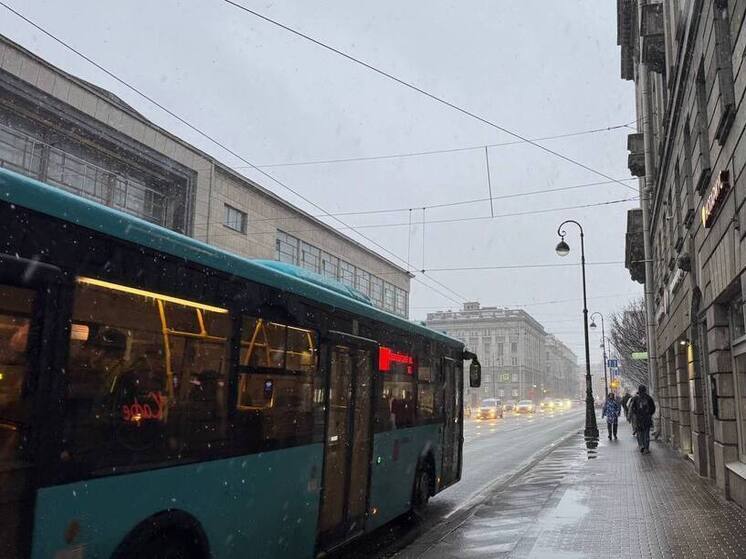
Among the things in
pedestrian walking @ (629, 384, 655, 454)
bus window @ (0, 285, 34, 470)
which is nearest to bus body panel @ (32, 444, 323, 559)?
bus window @ (0, 285, 34, 470)

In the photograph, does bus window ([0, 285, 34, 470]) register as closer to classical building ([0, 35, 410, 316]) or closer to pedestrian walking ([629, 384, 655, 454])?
pedestrian walking ([629, 384, 655, 454])

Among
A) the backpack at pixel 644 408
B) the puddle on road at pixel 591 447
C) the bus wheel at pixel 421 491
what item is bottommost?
the puddle on road at pixel 591 447

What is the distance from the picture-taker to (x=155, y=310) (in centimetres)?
409

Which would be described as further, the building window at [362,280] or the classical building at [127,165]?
the building window at [362,280]

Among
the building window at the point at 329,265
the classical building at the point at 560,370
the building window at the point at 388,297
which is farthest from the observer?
the classical building at the point at 560,370

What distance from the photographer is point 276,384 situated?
5.42 m

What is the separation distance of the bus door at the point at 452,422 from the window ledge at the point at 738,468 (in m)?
4.08

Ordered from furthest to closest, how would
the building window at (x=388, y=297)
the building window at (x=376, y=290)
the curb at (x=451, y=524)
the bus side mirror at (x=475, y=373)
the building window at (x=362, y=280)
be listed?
the building window at (x=388, y=297) → the building window at (x=376, y=290) → the building window at (x=362, y=280) → the bus side mirror at (x=475, y=373) → the curb at (x=451, y=524)

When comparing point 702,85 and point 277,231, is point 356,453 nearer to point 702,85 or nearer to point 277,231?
point 702,85

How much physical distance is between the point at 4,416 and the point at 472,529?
6.35 m

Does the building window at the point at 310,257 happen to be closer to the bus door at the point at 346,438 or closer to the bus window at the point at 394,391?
the bus window at the point at 394,391

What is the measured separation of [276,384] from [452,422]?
590cm

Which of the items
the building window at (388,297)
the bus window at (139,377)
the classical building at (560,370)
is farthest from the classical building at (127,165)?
the classical building at (560,370)

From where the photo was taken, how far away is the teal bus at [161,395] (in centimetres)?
329
